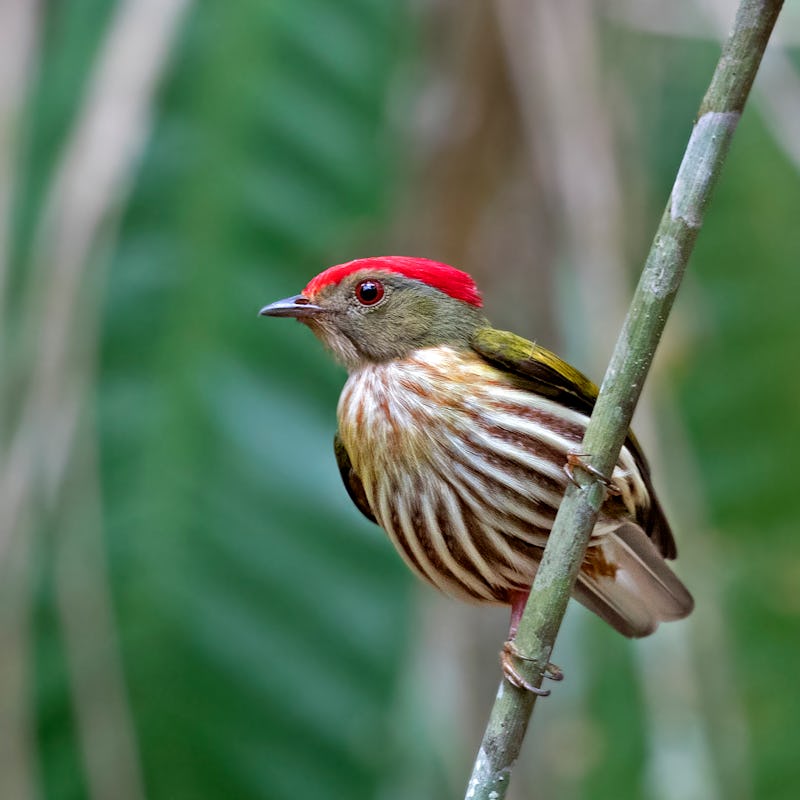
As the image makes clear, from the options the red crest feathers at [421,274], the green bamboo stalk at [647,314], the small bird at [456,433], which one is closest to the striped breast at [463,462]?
the small bird at [456,433]

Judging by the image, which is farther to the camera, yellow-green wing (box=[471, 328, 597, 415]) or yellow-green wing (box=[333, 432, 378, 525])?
yellow-green wing (box=[333, 432, 378, 525])

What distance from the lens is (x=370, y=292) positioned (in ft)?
9.78

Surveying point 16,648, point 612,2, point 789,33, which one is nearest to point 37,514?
point 16,648

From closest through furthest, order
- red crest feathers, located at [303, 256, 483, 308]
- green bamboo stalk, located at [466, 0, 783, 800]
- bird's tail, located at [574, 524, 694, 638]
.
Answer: green bamboo stalk, located at [466, 0, 783, 800] < red crest feathers, located at [303, 256, 483, 308] < bird's tail, located at [574, 524, 694, 638]

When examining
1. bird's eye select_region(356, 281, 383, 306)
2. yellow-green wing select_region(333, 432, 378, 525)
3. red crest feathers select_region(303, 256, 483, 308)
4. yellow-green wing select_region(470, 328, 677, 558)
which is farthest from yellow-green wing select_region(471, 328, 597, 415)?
yellow-green wing select_region(333, 432, 378, 525)

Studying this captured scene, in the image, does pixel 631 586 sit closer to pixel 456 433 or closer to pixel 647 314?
pixel 456 433

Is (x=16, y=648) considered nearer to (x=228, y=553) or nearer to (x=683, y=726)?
(x=228, y=553)

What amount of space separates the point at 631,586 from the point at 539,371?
735mm

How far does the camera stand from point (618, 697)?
12.5 feet

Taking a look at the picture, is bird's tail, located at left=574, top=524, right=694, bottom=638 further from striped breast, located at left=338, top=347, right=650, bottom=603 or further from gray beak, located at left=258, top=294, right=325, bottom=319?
gray beak, located at left=258, top=294, right=325, bottom=319

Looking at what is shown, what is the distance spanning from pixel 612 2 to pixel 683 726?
6.50ft

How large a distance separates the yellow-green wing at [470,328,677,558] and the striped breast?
26 mm

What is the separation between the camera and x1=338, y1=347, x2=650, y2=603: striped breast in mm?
2668

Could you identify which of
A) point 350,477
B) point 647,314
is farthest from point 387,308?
point 647,314
